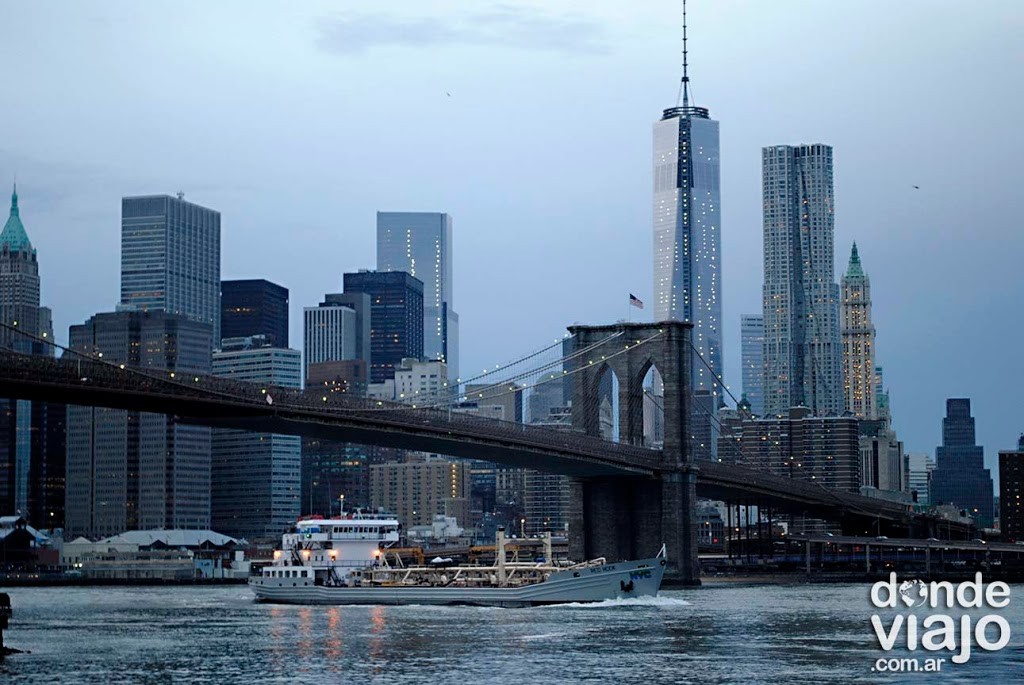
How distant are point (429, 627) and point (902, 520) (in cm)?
8857

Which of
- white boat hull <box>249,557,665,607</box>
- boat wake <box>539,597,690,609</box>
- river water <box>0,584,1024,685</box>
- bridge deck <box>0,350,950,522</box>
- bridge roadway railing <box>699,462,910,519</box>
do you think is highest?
bridge deck <box>0,350,950,522</box>

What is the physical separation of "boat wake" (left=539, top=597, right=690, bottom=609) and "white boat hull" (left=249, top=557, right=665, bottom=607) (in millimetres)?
349

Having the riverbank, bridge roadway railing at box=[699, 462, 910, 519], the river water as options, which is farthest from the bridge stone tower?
the riverbank

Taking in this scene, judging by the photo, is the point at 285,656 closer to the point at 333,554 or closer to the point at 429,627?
the point at 429,627

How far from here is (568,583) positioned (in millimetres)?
76438

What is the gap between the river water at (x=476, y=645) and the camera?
44719 mm

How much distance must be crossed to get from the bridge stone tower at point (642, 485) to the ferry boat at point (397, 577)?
13.1m

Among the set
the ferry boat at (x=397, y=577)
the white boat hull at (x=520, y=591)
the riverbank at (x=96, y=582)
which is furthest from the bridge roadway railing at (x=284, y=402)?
the riverbank at (x=96, y=582)

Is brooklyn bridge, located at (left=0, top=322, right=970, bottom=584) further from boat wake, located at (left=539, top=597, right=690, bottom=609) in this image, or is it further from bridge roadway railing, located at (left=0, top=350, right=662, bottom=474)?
boat wake, located at (left=539, top=597, right=690, bottom=609)

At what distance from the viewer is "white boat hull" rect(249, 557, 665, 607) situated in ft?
247

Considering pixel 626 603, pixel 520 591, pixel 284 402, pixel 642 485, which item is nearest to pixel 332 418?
pixel 284 402

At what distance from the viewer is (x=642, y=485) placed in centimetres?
10112

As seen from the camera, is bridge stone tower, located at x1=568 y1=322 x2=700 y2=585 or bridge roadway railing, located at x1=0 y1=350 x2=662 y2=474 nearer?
bridge roadway railing, located at x1=0 y1=350 x2=662 y2=474

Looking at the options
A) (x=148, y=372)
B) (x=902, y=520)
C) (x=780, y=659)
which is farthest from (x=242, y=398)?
(x=902, y=520)
